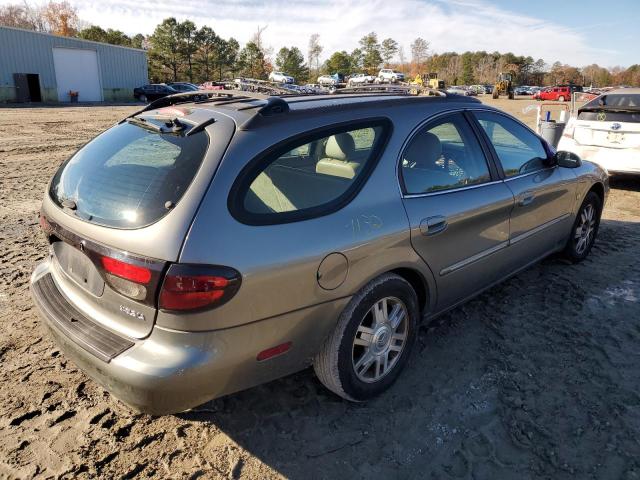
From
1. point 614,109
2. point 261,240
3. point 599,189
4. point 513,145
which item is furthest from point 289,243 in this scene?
point 614,109

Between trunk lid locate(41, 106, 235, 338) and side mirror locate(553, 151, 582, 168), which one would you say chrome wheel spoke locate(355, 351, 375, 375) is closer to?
trunk lid locate(41, 106, 235, 338)

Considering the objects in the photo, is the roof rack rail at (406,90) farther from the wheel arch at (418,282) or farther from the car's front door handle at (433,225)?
the wheel arch at (418,282)

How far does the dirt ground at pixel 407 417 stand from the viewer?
7.72 ft

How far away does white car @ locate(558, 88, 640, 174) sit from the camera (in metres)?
7.33

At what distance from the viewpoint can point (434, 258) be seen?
116 inches

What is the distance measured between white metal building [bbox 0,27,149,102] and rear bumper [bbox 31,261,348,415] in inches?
1584

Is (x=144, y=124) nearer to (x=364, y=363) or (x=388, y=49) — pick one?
(x=364, y=363)

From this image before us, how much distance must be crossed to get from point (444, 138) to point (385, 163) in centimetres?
87

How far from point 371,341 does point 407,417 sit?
461 mm

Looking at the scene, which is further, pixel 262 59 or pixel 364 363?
pixel 262 59

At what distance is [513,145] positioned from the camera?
3.88 m

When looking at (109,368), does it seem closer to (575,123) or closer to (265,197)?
(265,197)

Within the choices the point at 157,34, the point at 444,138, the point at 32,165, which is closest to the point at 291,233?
the point at 444,138

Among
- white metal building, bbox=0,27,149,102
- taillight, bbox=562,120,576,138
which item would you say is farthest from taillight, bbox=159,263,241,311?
white metal building, bbox=0,27,149,102
